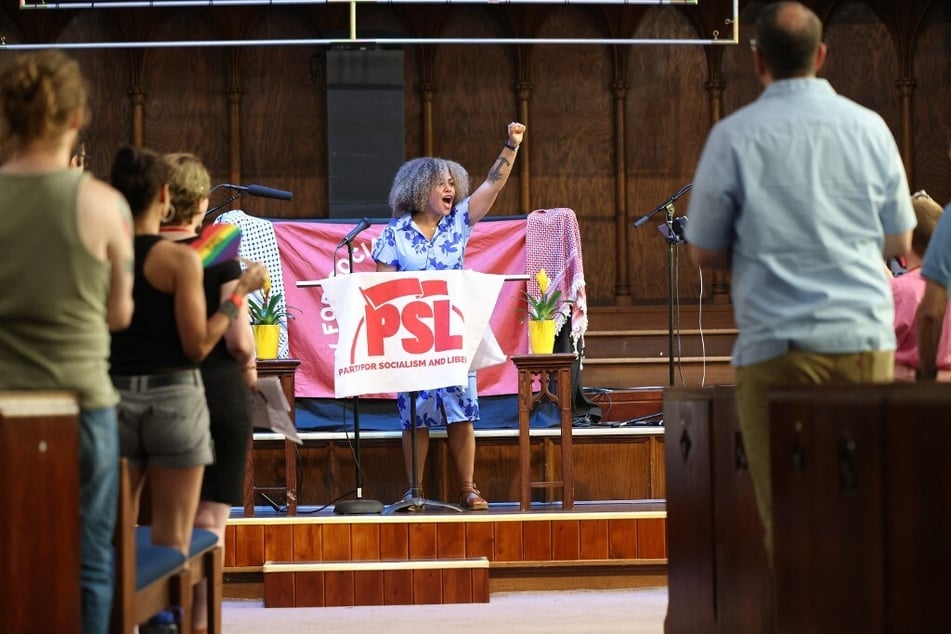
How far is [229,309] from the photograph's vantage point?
3174 mm

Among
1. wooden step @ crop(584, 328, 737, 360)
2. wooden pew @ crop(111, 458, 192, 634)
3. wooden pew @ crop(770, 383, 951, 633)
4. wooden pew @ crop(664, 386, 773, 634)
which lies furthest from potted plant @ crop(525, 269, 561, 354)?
wooden pew @ crop(770, 383, 951, 633)

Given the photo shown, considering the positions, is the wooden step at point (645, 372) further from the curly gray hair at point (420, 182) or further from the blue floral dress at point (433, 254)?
the curly gray hair at point (420, 182)

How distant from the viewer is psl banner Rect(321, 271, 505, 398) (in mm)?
5754

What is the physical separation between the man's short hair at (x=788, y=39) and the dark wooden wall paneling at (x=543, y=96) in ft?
22.0

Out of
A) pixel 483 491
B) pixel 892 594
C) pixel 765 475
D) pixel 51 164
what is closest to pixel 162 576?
pixel 51 164

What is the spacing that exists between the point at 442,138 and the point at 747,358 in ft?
23.0

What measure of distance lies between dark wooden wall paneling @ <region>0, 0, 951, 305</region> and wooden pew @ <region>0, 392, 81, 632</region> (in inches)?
273

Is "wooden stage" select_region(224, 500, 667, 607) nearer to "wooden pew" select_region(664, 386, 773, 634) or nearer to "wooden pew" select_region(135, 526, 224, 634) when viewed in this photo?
"wooden pew" select_region(664, 386, 773, 634)

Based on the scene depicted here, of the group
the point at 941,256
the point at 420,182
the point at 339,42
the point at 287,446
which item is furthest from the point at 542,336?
the point at 941,256

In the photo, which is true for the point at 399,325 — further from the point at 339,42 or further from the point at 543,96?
the point at 543,96

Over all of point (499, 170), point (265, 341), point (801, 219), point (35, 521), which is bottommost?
point (35, 521)

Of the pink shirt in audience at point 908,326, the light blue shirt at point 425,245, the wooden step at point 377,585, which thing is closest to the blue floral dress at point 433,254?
the light blue shirt at point 425,245

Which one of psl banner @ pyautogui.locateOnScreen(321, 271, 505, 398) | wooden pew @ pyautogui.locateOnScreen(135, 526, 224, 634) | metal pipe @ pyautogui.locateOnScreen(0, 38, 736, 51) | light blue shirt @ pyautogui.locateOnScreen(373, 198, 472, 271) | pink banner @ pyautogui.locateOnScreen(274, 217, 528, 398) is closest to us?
wooden pew @ pyautogui.locateOnScreen(135, 526, 224, 634)

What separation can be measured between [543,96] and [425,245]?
154 inches
